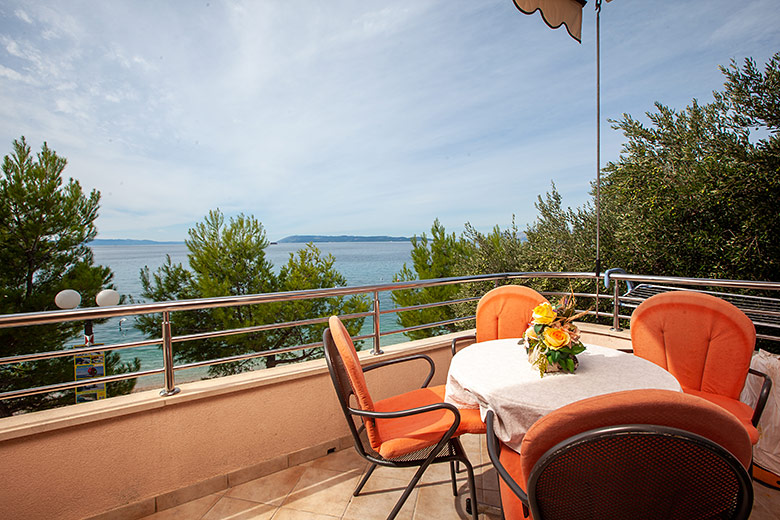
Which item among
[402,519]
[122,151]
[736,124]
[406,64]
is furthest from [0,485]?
[122,151]

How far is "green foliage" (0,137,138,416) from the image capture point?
31.2 feet

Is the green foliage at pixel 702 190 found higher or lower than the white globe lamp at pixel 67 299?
higher

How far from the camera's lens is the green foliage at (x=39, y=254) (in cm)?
952

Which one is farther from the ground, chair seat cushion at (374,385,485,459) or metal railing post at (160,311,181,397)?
metal railing post at (160,311,181,397)

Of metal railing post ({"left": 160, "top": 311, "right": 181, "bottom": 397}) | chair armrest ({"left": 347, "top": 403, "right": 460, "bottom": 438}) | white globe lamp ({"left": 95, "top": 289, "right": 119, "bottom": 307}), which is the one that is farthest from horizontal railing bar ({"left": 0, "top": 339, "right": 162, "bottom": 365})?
white globe lamp ({"left": 95, "top": 289, "right": 119, "bottom": 307})

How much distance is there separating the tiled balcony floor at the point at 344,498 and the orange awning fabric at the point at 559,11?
110 inches

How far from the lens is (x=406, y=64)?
26.8 feet

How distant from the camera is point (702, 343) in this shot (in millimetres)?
1898

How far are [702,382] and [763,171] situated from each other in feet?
12.9

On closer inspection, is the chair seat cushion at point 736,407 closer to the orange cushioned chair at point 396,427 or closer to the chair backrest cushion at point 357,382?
the orange cushioned chair at point 396,427

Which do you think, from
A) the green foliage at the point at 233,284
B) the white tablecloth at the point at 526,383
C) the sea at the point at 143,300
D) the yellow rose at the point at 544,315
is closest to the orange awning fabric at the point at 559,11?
the yellow rose at the point at 544,315

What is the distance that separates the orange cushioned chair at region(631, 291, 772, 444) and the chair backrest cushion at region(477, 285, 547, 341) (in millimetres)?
595

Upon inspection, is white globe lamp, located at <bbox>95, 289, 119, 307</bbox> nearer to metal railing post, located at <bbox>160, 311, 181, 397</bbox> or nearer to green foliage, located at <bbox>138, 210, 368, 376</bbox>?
metal railing post, located at <bbox>160, 311, 181, 397</bbox>

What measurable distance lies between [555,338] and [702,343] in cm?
101
